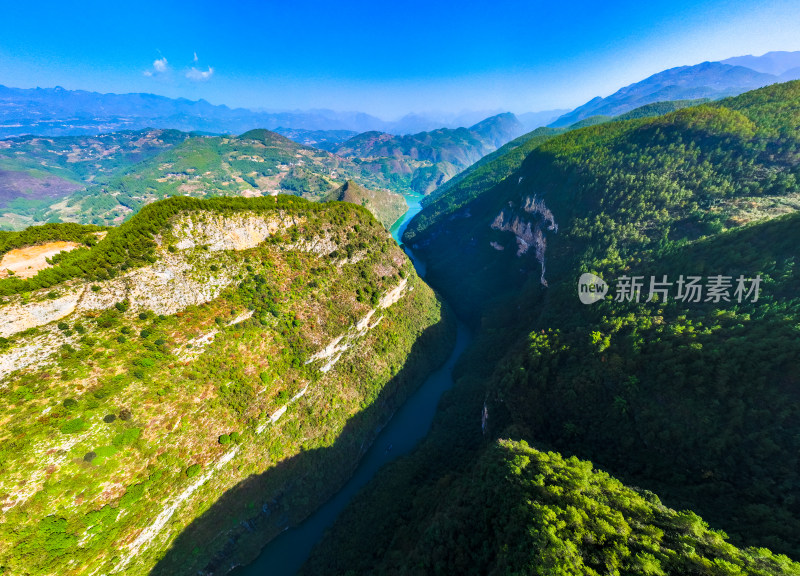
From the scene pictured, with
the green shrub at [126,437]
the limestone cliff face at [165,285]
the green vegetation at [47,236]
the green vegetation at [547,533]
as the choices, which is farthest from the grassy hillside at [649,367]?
the green vegetation at [47,236]

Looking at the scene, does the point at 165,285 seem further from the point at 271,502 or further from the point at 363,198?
the point at 363,198

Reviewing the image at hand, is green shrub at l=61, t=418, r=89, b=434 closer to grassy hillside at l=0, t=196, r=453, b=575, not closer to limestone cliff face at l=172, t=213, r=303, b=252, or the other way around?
grassy hillside at l=0, t=196, r=453, b=575

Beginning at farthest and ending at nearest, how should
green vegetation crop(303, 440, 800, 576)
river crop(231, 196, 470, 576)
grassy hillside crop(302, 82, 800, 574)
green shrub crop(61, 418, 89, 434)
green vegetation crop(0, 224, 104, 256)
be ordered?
river crop(231, 196, 470, 576) → green vegetation crop(0, 224, 104, 256) → green shrub crop(61, 418, 89, 434) → grassy hillside crop(302, 82, 800, 574) → green vegetation crop(303, 440, 800, 576)

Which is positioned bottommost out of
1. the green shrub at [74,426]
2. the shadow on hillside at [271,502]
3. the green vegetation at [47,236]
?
the shadow on hillside at [271,502]

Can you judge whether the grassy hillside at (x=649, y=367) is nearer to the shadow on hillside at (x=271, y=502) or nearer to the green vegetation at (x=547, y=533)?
the green vegetation at (x=547, y=533)

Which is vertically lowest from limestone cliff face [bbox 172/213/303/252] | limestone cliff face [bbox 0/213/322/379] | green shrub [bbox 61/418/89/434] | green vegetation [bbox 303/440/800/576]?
green vegetation [bbox 303/440/800/576]

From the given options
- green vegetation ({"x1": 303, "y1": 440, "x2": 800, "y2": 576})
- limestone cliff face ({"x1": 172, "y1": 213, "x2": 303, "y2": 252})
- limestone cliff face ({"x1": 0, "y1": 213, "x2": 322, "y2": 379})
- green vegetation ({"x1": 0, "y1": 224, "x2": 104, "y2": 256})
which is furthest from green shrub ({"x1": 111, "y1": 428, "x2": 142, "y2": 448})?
green vegetation ({"x1": 303, "y1": 440, "x2": 800, "y2": 576})
